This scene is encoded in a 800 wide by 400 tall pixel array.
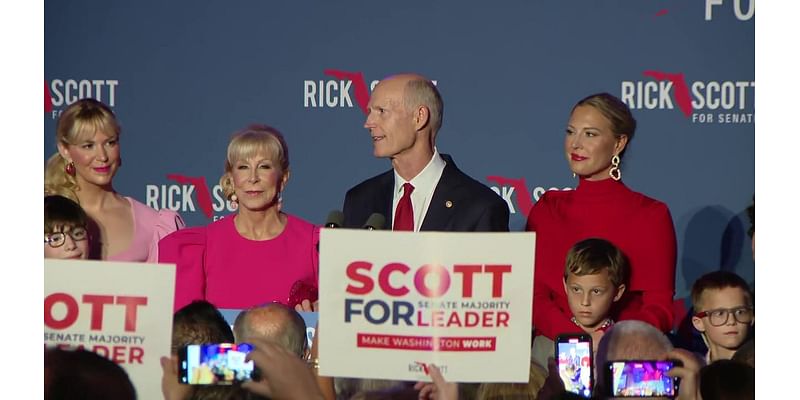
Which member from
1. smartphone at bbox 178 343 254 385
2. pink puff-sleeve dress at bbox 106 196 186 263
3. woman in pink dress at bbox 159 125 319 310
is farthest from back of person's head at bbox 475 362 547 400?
pink puff-sleeve dress at bbox 106 196 186 263

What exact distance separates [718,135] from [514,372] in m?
1.36

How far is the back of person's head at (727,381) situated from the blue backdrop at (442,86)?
0.38m

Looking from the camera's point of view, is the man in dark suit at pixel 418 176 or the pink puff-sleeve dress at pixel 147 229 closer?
the man in dark suit at pixel 418 176

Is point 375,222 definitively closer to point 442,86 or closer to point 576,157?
point 442,86

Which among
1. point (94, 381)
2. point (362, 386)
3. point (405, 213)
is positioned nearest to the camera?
point (94, 381)

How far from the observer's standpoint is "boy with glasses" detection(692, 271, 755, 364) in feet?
17.2

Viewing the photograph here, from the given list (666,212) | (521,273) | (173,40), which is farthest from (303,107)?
(666,212)

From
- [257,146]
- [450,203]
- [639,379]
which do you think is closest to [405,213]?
[450,203]

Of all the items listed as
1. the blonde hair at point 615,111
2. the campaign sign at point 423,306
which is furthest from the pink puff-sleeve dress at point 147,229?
the blonde hair at point 615,111

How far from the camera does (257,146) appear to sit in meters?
5.39

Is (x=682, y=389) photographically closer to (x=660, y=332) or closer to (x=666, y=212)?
(x=660, y=332)

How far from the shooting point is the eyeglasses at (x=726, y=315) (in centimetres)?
523

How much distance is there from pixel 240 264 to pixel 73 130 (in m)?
0.96

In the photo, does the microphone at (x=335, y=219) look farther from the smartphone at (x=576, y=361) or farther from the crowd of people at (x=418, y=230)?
the smartphone at (x=576, y=361)
